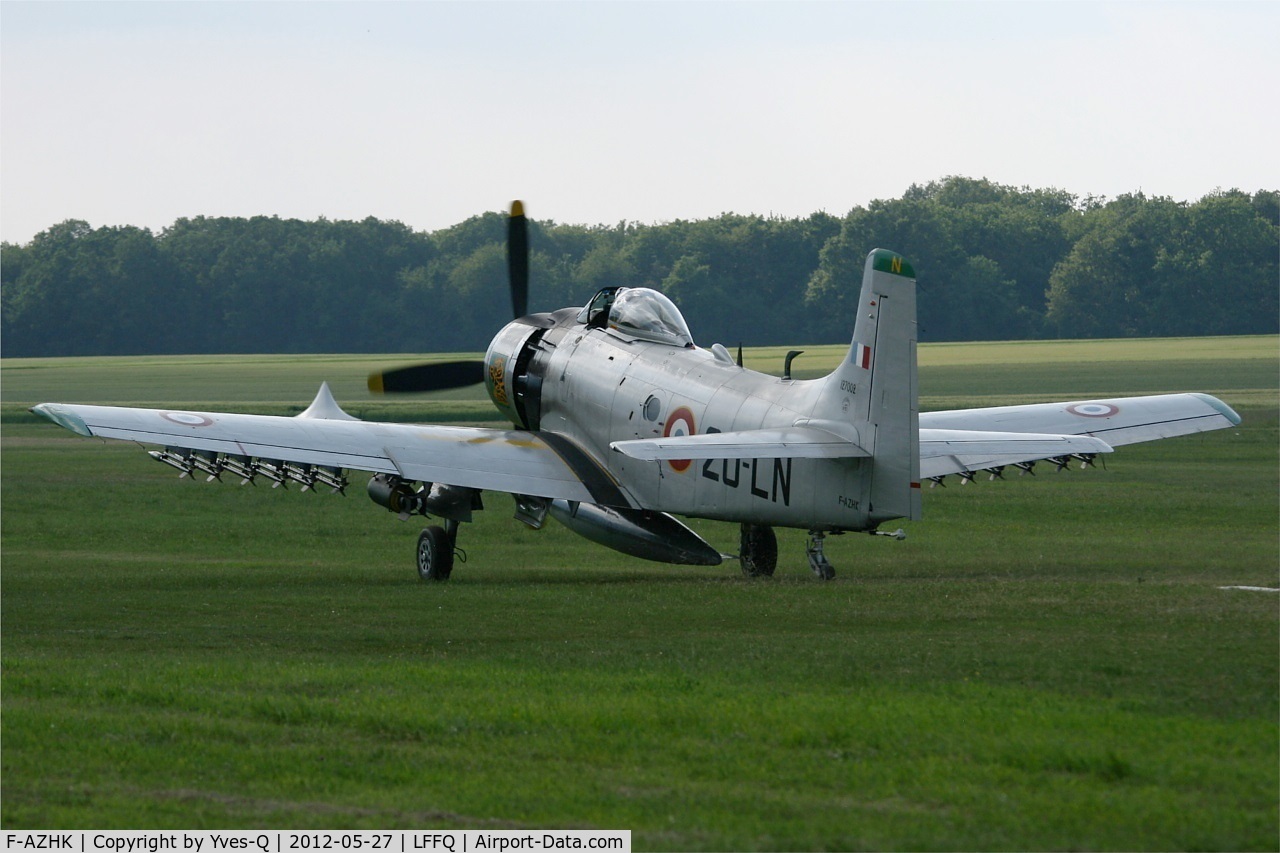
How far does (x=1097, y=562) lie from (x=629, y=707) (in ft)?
31.8

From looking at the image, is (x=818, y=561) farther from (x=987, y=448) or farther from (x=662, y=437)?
(x=662, y=437)

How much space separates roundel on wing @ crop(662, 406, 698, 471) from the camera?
17.8 metres

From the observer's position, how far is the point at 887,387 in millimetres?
15508

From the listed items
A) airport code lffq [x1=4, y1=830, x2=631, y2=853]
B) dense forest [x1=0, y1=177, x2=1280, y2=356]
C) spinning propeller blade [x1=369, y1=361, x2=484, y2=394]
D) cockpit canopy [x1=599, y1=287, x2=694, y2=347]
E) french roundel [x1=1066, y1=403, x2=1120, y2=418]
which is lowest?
airport code lffq [x1=4, y1=830, x2=631, y2=853]

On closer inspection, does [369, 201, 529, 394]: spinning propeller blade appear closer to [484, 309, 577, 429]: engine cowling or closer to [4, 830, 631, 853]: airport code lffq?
[484, 309, 577, 429]: engine cowling

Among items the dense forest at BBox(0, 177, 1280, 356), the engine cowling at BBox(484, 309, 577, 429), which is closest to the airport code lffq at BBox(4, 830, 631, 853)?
the engine cowling at BBox(484, 309, 577, 429)

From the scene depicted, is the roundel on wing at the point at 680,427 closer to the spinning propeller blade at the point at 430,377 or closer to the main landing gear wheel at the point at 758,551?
the main landing gear wheel at the point at 758,551

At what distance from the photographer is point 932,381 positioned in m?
74.6

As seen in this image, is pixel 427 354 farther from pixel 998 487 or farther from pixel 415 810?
pixel 415 810

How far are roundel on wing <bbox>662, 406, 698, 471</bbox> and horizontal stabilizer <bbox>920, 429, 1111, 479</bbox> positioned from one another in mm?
2373

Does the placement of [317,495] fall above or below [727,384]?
below

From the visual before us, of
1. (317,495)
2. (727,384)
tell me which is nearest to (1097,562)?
(727,384)

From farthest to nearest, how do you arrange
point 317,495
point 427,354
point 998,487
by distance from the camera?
point 427,354, point 317,495, point 998,487

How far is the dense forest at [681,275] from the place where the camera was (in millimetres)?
108625
